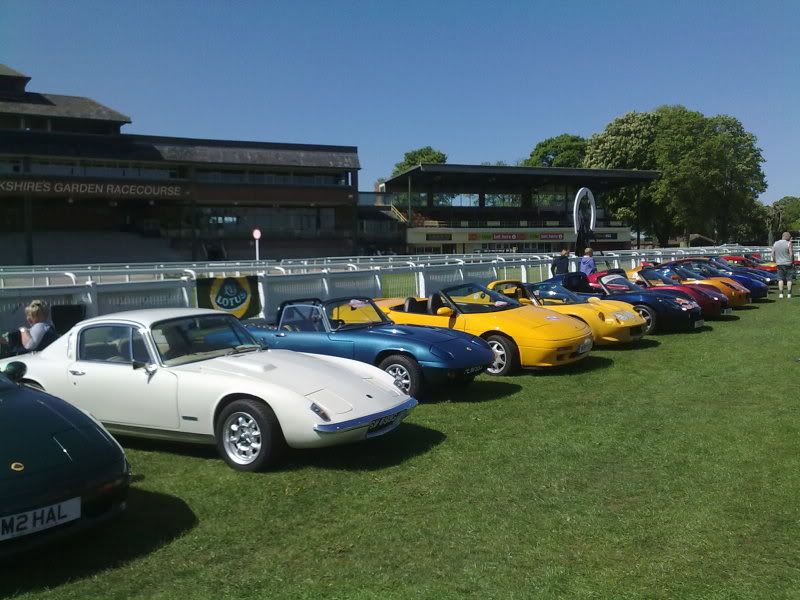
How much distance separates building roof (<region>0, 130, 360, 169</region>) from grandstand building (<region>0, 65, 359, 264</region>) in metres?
0.08

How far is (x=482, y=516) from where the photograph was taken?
454 cm

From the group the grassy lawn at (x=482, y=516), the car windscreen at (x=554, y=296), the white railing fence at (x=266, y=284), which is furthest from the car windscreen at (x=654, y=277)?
the grassy lawn at (x=482, y=516)

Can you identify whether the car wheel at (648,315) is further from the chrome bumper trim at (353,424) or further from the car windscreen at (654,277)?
the chrome bumper trim at (353,424)

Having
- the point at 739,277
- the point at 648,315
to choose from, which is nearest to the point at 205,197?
the point at 739,277

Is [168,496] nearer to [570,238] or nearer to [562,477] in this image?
[562,477]

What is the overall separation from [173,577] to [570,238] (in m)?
69.8

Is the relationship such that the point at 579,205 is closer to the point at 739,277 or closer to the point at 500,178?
the point at 739,277

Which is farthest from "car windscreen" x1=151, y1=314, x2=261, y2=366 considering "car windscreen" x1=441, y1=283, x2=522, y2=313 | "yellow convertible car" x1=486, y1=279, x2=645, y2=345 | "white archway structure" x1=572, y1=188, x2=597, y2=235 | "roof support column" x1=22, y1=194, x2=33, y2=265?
"roof support column" x1=22, y1=194, x2=33, y2=265

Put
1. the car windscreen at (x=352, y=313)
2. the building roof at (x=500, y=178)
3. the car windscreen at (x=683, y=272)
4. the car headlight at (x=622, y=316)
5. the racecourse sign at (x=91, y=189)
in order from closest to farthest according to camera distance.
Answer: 1. the car windscreen at (x=352, y=313)
2. the car headlight at (x=622, y=316)
3. the car windscreen at (x=683, y=272)
4. the racecourse sign at (x=91, y=189)
5. the building roof at (x=500, y=178)

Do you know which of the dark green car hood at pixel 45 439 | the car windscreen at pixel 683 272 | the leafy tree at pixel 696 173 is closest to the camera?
the dark green car hood at pixel 45 439

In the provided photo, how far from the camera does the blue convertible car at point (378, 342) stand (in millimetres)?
→ 7652

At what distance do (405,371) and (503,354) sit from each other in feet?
7.47

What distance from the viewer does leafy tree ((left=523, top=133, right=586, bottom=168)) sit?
86.6m

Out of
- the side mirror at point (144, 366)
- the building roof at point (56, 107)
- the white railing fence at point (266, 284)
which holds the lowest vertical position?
the side mirror at point (144, 366)
